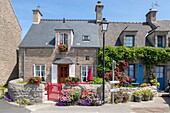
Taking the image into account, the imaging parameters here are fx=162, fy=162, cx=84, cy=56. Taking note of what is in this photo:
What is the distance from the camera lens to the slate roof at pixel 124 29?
16.9m

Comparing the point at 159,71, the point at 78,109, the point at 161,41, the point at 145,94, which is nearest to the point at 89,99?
the point at 78,109

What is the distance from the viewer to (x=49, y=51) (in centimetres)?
1576

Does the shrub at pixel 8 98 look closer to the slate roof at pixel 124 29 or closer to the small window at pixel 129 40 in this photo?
the slate roof at pixel 124 29

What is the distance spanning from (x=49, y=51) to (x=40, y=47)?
952mm

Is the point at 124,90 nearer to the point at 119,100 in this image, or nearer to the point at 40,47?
the point at 119,100

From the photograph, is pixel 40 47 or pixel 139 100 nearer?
pixel 139 100

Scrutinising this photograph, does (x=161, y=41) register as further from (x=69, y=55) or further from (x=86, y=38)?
(x=69, y=55)

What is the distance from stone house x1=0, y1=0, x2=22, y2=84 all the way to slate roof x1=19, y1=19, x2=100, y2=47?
7.34ft

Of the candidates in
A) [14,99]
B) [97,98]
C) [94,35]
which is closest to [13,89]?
[14,99]

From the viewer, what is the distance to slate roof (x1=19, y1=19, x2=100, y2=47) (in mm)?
15977

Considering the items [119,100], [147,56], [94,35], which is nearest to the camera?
[119,100]

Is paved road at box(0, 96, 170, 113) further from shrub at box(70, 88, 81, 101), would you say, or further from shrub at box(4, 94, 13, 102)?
shrub at box(4, 94, 13, 102)

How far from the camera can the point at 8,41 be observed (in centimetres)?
1777

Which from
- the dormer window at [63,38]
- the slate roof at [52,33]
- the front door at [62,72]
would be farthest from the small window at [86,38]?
the front door at [62,72]
